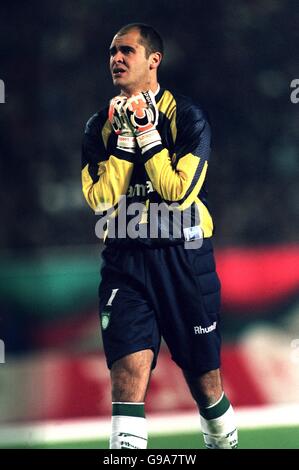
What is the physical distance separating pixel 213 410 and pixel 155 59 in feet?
4.98

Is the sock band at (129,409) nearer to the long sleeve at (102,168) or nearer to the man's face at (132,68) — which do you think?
the long sleeve at (102,168)

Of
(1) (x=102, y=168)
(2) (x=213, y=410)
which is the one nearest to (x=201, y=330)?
(2) (x=213, y=410)

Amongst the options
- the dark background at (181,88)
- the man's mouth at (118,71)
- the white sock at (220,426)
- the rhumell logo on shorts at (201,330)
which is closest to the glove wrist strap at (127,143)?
the man's mouth at (118,71)

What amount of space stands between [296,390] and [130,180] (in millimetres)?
1420

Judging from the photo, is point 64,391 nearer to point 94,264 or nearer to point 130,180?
point 94,264

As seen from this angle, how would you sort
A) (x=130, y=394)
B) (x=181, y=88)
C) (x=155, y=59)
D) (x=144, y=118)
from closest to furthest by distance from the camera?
1. (x=130, y=394)
2. (x=144, y=118)
3. (x=155, y=59)
4. (x=181, y=88)

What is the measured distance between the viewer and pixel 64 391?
4.77 meters

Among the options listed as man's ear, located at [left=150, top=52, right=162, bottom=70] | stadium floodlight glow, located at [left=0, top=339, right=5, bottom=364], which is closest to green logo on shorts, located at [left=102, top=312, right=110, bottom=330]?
man's ear, located at [left=150, top=52, right=162, bottom=70]

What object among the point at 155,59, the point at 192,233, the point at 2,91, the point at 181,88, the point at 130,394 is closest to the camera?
the point at 130,394

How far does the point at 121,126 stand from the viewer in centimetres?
384

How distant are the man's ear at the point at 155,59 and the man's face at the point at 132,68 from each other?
2 centimetres

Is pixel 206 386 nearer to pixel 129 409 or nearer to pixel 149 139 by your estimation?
pixel 129 409

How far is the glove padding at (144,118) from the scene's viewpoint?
3.76 metres
